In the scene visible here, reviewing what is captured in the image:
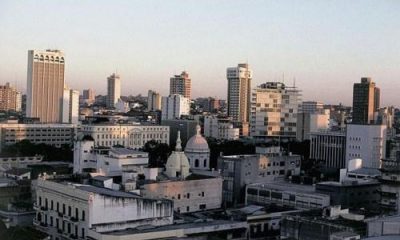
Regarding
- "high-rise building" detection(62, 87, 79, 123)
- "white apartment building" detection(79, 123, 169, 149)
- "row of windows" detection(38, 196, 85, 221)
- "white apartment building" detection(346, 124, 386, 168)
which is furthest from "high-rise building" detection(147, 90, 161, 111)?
"row of windows" detection(38, 196, 85, 221)

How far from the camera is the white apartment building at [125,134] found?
31469mm

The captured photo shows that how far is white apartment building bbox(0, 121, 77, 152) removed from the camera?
3266 cm

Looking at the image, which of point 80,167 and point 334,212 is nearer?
point 334,212

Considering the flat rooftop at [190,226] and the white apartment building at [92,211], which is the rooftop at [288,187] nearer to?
the flat rooftop at [190,226]

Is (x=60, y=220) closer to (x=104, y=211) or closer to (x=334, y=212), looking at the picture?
(x=104, y=211)

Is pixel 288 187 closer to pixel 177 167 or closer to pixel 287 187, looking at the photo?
pixel 287 187

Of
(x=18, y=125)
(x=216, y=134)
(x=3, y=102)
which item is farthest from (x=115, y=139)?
(x=3, y=102)

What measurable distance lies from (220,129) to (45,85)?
37.7ft

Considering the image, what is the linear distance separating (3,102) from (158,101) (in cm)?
1728

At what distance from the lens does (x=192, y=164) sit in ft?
63.6

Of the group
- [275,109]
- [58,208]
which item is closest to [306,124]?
[275,109]

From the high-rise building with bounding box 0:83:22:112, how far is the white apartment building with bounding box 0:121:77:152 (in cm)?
2316

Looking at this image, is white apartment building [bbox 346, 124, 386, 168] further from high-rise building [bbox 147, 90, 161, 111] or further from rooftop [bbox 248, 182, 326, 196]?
high-rise building [bbox 147, 90, 161, 111]

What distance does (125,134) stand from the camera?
3312 cm
